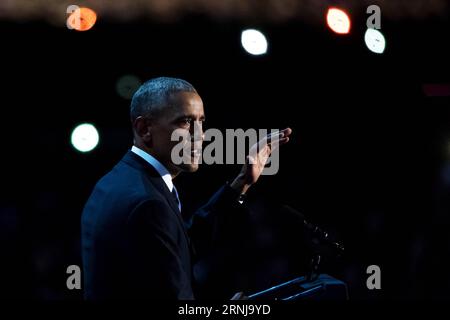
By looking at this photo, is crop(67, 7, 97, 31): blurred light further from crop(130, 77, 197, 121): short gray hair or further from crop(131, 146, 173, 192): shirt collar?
crop(131, 146, 173, 192): shirt collar

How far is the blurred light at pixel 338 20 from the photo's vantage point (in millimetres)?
3256

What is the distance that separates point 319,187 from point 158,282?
8.92 ft

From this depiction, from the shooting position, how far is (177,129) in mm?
1535

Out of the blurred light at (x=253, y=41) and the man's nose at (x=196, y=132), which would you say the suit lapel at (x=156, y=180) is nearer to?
the man's nose at (x=196, y=132)

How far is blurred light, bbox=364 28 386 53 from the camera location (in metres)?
3.29

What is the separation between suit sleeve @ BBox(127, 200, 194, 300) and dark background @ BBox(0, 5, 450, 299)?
71.0 inches

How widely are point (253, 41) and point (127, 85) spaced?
80cm

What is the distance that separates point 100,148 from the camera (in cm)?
376

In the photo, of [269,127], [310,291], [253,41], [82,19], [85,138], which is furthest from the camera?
[269,127]

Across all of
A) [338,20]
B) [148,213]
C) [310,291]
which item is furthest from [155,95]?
[338,20]

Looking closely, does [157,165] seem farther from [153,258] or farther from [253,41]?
[253,41]

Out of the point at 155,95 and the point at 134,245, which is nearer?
the point at 134,245
